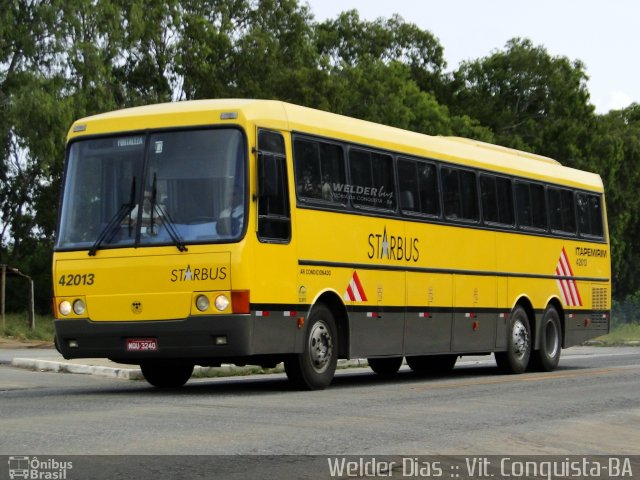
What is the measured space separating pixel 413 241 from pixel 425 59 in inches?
2741

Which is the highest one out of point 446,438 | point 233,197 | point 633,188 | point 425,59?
point 425,59

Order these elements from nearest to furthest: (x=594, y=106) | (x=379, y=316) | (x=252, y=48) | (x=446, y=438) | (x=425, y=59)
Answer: (x=446, y=438)
(x=379, y=316)
(x=252, y=48)
(x=594, y=106)
(x=425, y=59)

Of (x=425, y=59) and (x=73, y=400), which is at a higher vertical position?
(x=425, y=59)

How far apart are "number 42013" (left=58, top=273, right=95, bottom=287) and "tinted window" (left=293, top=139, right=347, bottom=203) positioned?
2685 mm

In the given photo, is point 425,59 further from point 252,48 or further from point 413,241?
point 413,241

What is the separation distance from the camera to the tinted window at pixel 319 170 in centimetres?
1745

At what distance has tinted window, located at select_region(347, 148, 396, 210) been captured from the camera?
61.6ft

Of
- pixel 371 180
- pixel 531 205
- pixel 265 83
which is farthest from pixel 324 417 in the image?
pixel 265 83

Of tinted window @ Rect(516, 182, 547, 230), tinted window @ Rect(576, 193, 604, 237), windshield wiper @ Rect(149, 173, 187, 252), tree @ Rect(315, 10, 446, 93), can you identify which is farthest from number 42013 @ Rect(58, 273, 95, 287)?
tree @ Rect(315, 10, 446, 93)

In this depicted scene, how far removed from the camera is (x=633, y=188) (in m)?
92.7

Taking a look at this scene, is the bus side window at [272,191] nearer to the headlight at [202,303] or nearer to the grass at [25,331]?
the headlight at [202,303]

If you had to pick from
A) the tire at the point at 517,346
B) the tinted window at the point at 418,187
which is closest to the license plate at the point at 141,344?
the tinted window at the point at 418,187

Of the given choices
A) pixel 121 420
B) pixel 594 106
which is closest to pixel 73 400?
pixel 121 420

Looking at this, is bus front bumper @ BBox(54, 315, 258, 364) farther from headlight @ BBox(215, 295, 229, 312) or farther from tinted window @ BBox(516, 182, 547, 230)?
tinted window @ BBox(516, 182, 547, 230)
